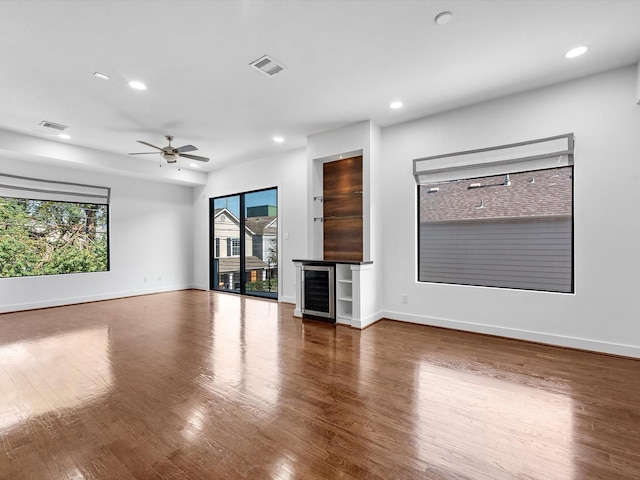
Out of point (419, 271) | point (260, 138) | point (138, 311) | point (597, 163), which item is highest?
point (260, 138)

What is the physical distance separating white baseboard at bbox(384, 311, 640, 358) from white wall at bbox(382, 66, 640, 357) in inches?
0.4

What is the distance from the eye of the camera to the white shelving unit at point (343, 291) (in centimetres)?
475

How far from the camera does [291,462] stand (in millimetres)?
1709

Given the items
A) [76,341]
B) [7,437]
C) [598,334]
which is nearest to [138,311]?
[76,341]

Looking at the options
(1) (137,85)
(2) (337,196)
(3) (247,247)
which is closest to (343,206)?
(2) (337,196)

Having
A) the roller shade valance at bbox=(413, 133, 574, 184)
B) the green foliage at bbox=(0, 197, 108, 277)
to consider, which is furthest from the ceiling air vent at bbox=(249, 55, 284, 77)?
the green foliage at bbox=(0, 197, 108, 277)

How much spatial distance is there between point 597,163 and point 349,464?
159 inches

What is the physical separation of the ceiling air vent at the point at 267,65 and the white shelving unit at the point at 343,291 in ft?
9.09

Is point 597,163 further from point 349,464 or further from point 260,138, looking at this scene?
point 260,138

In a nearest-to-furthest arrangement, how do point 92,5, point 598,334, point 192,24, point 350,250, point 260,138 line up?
1. point 92,5
2. point 192,24
3. point 598,334
4. point 350,250
5. point 260,138

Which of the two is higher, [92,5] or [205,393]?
[92,5]

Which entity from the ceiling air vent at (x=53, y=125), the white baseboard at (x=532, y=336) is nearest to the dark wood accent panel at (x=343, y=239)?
the white baseboard at (x=532, y=336)

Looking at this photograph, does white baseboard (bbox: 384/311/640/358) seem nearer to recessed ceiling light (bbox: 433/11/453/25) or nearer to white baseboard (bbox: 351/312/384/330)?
white baseboard (bbox: 351/312/384/330)

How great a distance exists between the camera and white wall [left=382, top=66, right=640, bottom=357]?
3277 mm
